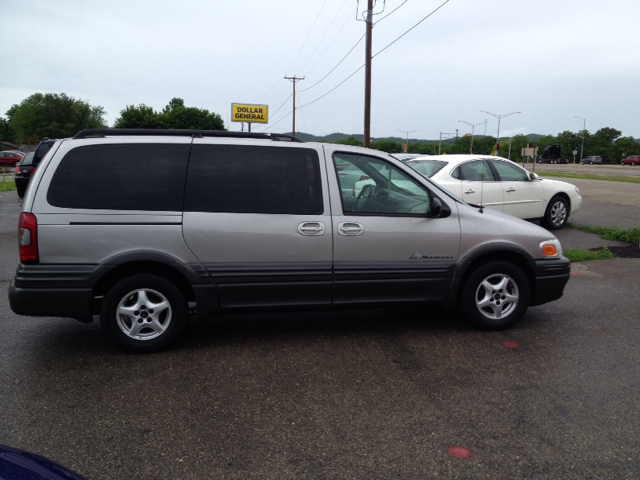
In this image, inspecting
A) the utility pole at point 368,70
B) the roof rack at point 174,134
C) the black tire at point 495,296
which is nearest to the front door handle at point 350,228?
the roof rack at point 174,134

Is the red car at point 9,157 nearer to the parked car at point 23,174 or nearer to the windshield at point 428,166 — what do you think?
the parked car at point 23,174

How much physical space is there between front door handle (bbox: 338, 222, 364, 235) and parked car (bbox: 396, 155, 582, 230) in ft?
17.8

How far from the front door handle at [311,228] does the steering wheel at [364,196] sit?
0.39 m

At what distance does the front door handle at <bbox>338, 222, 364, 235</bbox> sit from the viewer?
4996 millimetres

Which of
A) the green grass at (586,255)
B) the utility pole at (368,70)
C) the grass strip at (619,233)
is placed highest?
the utility pole at (368,70)

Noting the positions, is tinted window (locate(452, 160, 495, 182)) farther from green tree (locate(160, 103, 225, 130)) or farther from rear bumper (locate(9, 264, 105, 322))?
green tree (locate(160, 103, 225, 130))

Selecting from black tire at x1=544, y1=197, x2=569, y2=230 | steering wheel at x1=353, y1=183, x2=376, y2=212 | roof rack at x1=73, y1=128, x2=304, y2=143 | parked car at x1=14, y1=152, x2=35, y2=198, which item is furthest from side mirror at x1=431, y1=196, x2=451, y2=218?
parked car at x1=14, y1=152, x2=35, y2=198

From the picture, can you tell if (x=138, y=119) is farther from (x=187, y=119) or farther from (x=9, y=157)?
(x=9, y=157)

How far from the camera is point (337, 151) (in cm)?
522

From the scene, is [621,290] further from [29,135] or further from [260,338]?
[29,135]

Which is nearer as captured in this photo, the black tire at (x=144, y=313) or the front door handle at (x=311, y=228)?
the black tire at (x=144, y=313)

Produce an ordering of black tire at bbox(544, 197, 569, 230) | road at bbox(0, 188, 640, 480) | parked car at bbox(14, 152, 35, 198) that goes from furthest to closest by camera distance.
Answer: parked car at bbox(14, 152, 35, 198) → black tire at bbox(544, 197, 569, 230) → road at bbox(0, 188, 640, 480)

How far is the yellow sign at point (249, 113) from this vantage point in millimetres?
75500

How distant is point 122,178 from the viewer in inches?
185
